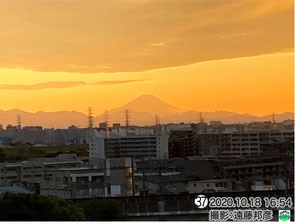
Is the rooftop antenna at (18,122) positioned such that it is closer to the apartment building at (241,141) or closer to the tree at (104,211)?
the tree at (104,211)

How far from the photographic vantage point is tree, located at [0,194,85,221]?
2.90 metres

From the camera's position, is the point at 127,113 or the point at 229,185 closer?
the point at 127,113

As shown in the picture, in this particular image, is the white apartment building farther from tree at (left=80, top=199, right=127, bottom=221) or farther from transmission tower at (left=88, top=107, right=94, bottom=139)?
tree at (left=80, top=199, right=127, bottom=221)

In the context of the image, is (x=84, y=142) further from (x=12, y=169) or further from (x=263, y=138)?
(x=263, y=138)

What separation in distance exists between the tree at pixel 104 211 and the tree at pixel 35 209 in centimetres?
20

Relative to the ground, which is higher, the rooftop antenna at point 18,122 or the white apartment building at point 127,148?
the rooftop antenna at point 18,122

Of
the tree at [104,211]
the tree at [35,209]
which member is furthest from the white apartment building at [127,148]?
the tree at [35,209]

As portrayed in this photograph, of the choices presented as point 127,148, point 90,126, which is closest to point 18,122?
point 90,126

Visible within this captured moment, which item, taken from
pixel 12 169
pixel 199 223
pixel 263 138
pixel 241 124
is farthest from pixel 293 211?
pixel 12 169

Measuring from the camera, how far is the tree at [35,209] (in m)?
2.90

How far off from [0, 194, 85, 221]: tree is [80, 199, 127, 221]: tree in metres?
0.20

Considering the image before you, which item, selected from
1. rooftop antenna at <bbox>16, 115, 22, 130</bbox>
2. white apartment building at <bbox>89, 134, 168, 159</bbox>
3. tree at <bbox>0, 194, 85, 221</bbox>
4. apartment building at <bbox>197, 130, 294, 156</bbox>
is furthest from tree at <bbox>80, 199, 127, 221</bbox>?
white apartment building at <bbox>89, 134, 168, 159</bbox>

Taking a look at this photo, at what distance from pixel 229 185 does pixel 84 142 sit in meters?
2.47

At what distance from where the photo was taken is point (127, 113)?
425cm
